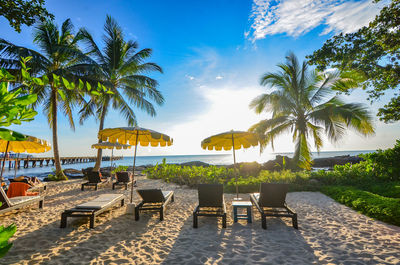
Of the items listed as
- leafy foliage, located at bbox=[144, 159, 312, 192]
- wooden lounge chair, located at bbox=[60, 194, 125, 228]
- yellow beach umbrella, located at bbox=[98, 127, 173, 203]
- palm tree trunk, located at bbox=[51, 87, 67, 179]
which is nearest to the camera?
wooden lounge chair, located at bbox=[60, 194, 125, 228]

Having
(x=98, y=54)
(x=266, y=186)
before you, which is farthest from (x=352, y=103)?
(x=98, y=54)

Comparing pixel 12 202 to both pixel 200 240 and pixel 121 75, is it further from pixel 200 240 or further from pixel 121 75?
pixel 121 75

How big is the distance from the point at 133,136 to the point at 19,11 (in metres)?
4.10

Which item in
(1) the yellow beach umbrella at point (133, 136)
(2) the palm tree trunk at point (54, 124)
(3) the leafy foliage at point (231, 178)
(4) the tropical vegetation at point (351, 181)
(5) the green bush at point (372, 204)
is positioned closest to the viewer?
(5) the green bush at point (372, 204)

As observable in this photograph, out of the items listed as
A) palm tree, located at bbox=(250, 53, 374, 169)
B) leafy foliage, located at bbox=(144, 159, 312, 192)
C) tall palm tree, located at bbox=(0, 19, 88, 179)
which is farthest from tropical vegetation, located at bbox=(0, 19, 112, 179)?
palm tree, located at bbox=(250, 53, 374, 169)

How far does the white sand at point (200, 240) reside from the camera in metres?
3.27

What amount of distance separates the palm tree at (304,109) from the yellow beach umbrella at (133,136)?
6.76 meters

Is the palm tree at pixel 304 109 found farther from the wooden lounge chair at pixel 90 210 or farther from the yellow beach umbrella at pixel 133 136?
the wooden lounge chair at pixel 90 210

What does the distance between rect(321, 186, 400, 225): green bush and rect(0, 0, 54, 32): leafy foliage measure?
28.8 ft

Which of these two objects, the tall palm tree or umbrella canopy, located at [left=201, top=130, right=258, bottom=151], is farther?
the tall palm tree

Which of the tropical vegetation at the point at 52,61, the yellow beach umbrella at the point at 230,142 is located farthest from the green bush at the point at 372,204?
the tropical vegetation at the point at 52,61

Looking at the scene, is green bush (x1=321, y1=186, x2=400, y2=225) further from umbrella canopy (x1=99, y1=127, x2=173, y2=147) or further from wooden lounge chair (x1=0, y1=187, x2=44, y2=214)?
wooden lounge chair (x1=0, y1=187, x2=44, y2=214)

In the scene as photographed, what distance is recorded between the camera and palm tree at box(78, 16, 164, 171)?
12.7 meters

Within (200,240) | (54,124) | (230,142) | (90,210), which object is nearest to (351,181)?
(230,142)
